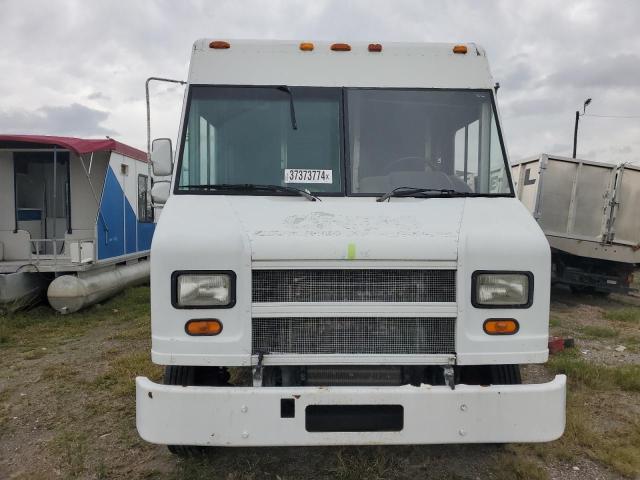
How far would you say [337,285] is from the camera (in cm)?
309

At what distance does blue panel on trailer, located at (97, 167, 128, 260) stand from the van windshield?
6.34 meters

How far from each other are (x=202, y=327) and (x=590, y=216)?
9.62 meters

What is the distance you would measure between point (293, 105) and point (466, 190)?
1.44m

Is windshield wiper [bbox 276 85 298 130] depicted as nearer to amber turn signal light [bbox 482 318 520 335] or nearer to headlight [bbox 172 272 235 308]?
headlight [bbox 172 272 235 308]

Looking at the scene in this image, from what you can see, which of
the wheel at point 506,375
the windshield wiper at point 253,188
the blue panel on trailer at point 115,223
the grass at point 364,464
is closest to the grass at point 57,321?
Answer: the blue panel on trailer at point 115,223

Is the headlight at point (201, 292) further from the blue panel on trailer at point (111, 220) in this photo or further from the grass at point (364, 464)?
the blue panel on trailer at point (111, 220)

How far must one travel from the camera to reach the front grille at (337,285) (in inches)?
121

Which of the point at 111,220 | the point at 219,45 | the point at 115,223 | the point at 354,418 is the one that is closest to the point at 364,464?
the point at 354,418

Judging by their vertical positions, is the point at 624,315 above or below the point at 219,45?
below

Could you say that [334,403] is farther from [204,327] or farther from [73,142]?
[73,142]

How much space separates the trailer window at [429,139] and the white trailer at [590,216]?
6658 mm

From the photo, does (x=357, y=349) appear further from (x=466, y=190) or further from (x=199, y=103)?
(x=199, y=103)

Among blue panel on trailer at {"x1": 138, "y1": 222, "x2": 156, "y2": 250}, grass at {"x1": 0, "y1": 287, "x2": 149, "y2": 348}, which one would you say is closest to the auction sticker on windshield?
grass at {"x1": 0, "y1": 287, "x2": 149, "y2": 348}

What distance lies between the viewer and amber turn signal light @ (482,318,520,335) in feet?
10.3
